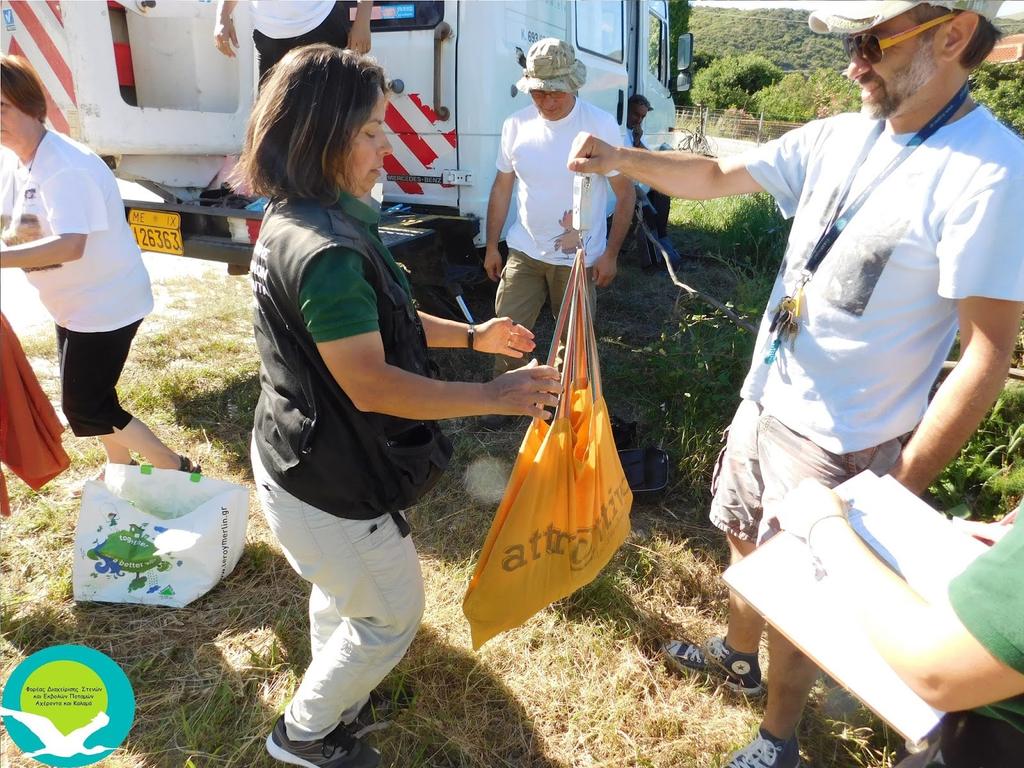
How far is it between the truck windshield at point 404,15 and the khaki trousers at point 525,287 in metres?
1.27

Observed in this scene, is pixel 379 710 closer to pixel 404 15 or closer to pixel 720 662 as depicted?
pixel 720 662

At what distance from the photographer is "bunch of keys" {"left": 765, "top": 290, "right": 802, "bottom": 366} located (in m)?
1.61

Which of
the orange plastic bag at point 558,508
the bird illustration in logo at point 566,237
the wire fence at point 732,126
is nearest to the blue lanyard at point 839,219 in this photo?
the orange plastic bag at point 558,508

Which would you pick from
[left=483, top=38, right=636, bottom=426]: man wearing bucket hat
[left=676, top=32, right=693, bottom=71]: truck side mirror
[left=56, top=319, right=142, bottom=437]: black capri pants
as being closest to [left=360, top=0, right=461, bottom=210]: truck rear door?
[left=483, top=38, right=636, bottom=426]: man wearing bucket hat

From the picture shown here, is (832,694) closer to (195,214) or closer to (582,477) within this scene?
(582,477)

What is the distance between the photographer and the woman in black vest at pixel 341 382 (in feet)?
4.21

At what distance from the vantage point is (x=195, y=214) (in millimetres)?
3318

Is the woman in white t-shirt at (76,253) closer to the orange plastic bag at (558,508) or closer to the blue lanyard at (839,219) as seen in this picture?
the orange plastic bag at (558,508)

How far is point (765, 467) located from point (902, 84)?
36.5 inches

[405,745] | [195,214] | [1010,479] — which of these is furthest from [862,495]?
[195,214]

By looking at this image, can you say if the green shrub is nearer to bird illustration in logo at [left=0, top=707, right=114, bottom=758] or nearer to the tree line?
the tree line

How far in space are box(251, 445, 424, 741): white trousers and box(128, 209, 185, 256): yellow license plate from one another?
227 cm

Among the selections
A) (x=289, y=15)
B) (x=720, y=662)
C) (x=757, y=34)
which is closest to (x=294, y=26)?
(x=289, y=15)

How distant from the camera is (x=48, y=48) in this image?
3078 millimetres
